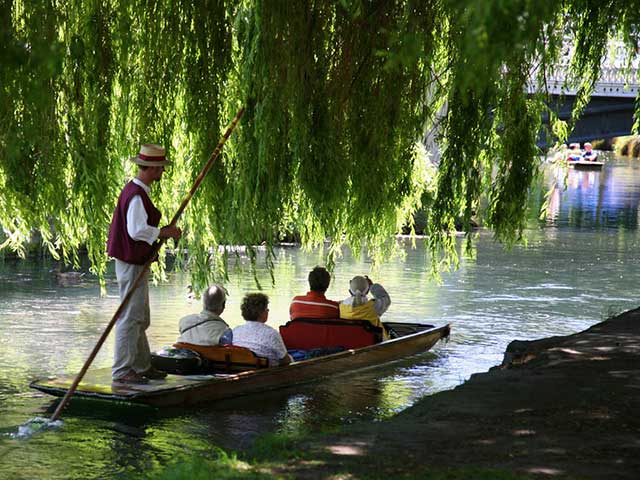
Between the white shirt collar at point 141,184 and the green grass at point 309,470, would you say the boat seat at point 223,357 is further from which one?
the green grass at point 309,470

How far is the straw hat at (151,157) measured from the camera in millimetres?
7695

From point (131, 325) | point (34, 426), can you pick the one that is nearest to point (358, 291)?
point (131, 325)

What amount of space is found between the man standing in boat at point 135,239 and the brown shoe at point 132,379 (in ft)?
0.05

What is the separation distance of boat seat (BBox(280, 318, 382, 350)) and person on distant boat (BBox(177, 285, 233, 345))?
1064 mm

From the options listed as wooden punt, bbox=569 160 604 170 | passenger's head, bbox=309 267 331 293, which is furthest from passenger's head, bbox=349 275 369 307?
wooden punt, bbox=569 160 604 170

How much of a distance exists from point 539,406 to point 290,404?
289 centimetres

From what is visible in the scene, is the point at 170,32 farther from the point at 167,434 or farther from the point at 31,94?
the point at 31,94

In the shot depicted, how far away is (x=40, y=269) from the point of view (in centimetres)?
1905

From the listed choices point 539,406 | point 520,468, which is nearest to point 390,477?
point 520,468

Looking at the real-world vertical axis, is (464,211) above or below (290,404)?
above

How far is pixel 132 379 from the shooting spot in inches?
315

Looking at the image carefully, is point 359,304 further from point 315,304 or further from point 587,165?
point 587,165

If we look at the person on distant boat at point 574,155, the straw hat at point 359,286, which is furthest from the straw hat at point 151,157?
the person on distant boat at point 574,155

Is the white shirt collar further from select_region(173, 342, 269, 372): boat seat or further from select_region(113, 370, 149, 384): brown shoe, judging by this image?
select_region(173, 342, 269, 372): boat seat
